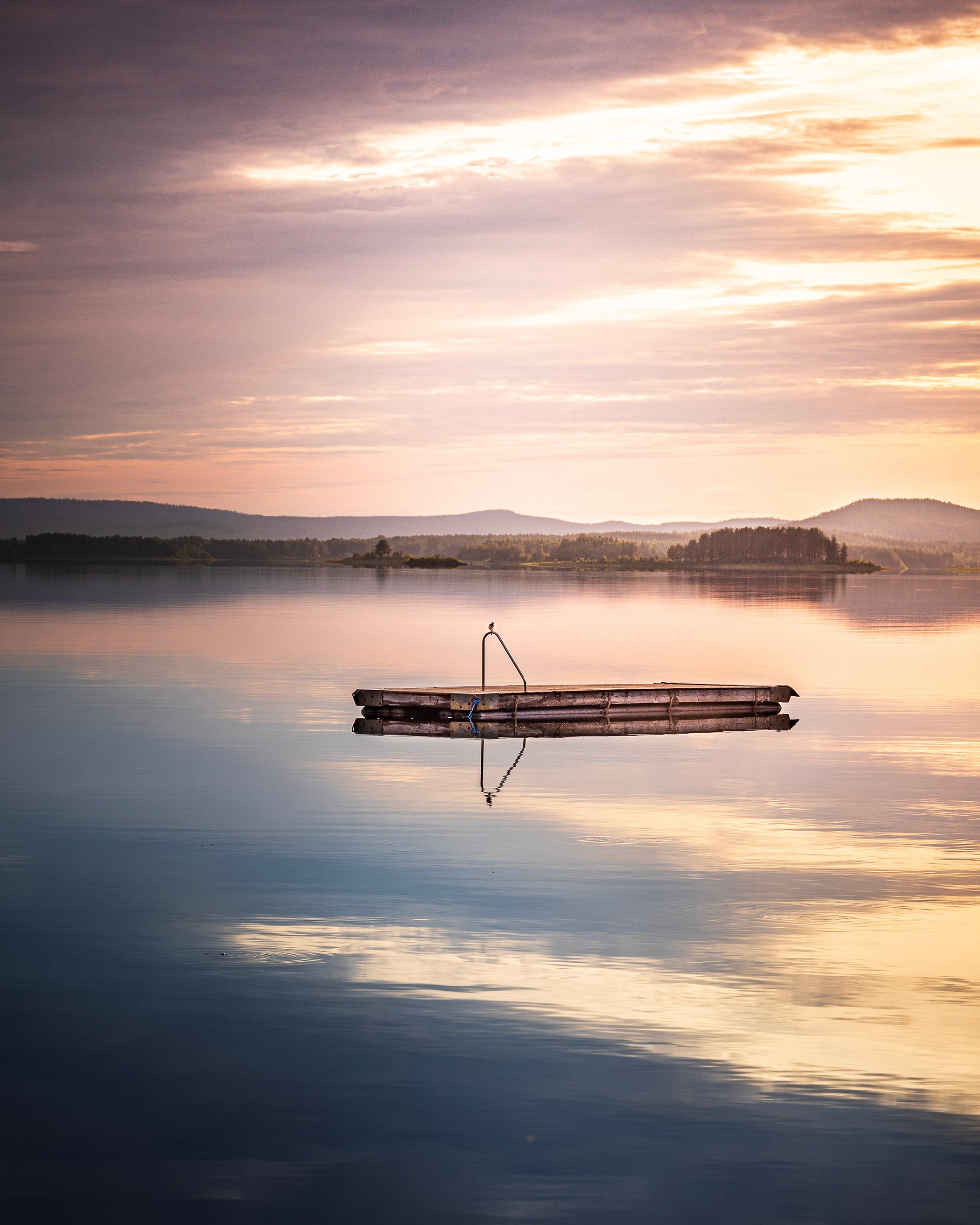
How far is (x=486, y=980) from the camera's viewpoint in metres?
11.8

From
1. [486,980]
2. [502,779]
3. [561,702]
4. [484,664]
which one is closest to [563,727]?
[561,702]

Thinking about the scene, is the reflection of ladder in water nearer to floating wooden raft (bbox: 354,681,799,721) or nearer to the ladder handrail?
floating wooden raft (bbox: 354,681,799,721)

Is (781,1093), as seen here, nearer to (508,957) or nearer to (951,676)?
(508,957)

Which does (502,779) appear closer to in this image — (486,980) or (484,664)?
(486,980)

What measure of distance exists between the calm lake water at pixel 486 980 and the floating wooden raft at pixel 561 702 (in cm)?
222

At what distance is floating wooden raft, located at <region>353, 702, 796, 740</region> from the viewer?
3006 centimetres

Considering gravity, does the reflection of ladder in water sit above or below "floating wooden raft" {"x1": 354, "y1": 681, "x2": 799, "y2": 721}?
below

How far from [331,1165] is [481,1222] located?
120cm

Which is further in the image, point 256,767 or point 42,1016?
point 256,767

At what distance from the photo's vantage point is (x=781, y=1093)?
9.53m

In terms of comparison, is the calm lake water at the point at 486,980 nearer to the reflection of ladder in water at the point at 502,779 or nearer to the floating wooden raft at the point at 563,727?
the reflection of ladder in water at the point at 502,779

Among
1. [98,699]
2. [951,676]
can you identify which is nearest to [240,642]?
[98,699]

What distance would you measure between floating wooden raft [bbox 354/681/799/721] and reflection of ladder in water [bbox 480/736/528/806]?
1458mm

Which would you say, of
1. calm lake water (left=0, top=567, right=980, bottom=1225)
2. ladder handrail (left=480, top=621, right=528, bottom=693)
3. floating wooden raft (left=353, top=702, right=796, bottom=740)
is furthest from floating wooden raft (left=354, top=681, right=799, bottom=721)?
calm lake water (left=0, top=567, right=980, bottom=1225)
